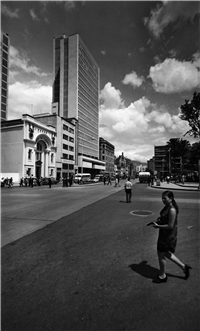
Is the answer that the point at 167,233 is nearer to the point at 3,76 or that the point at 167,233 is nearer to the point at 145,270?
the point at 145,270

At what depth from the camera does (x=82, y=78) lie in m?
86.9

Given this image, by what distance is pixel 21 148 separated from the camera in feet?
146

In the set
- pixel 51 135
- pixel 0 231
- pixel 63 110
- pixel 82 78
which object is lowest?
pixel 0 231

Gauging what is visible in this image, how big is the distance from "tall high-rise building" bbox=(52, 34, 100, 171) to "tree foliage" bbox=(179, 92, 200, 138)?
53.1 metres

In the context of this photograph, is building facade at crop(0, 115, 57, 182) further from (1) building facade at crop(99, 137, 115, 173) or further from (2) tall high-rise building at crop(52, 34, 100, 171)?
(1) building facade at crop(99, 137, 115, 173)

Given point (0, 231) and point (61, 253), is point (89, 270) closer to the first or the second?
point (61, 253)

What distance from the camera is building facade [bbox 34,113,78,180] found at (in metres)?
60.7

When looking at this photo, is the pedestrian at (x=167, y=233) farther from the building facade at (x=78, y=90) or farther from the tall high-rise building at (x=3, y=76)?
the tall high-rise building at (x=3, y=76)

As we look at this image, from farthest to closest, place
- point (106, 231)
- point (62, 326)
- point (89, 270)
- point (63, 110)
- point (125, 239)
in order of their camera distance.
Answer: point (63, 110) < point (106, 231) < point (125, 239) < point (89, 270) < point (62, 326)

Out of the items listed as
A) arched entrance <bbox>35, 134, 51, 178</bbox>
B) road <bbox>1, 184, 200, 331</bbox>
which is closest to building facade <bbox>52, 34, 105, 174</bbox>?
arched entrance <bbox>35, 134, 51, 178</bbox>

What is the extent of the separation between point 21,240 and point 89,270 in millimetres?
2653

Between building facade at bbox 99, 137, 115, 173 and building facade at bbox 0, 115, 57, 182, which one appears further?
building facade at bbox 99, 137, 115, 173

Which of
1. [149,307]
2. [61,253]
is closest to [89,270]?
[61,253]

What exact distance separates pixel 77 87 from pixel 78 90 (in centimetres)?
134
